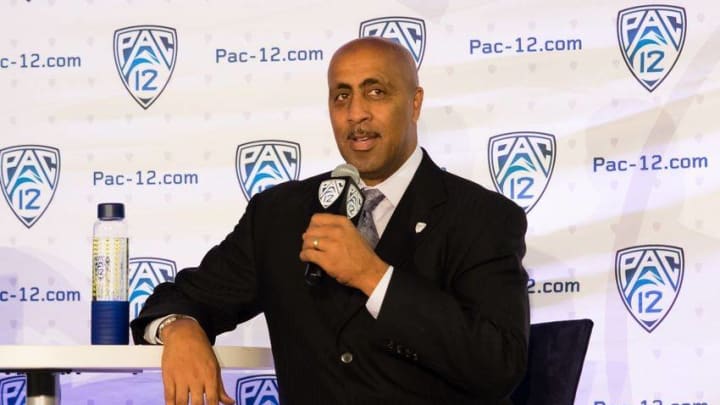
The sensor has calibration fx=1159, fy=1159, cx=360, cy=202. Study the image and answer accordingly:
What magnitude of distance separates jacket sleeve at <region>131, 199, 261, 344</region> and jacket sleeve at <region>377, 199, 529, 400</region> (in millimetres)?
596

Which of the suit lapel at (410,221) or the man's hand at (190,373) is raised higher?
the suit lapel at (410,221)

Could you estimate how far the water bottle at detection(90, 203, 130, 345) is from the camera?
321 cm

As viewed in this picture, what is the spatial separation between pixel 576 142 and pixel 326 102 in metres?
0.90

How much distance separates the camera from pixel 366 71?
129 inches

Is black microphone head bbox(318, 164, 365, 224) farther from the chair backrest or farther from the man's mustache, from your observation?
the chair backrest

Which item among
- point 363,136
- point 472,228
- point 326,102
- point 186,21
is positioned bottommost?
point 472,228

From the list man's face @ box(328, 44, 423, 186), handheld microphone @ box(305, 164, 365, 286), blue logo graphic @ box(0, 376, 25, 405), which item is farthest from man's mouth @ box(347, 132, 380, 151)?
blue logo graphic @ box(0, 376, 25, 405)

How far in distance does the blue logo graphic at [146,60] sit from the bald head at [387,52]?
114 centimetres

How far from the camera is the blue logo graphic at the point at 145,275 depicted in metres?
4.23

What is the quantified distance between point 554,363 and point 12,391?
7.42ft

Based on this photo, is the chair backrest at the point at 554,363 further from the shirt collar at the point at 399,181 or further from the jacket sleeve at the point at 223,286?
the jacket sleeve at the point at 223,286

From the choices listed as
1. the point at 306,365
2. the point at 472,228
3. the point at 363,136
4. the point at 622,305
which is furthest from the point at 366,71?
the point at 622,305

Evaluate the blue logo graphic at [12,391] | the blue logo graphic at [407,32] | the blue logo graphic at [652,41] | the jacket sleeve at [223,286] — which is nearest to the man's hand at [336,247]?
the jacket sleeve at [223,286]

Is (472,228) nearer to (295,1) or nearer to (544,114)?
(544,114)
